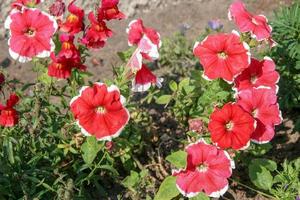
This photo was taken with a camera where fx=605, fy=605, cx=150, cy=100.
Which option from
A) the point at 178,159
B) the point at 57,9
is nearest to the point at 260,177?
the point at 178,159

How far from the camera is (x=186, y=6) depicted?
18.2ft

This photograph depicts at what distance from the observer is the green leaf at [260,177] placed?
3391mm

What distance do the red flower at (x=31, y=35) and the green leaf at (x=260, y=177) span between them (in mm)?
1310

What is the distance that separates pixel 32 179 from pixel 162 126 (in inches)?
47.6

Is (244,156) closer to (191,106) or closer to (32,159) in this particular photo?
(191,106)

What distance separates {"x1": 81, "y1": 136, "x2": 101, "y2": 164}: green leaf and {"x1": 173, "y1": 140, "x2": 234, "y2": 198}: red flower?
47cm

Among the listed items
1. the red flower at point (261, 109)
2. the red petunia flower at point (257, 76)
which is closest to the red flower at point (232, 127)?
the red flower at point (261, 109)

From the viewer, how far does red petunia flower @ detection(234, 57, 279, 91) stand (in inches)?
123

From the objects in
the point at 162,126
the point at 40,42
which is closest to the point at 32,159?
the point at 40,42

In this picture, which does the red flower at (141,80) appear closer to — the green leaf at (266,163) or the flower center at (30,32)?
the flower center at (30,32)

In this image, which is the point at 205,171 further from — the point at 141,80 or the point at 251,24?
the point at 251,24

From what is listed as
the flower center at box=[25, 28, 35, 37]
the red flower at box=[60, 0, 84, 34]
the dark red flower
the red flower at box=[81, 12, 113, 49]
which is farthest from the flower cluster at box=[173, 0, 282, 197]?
the flower center at box=[25, 28, 35, 37]

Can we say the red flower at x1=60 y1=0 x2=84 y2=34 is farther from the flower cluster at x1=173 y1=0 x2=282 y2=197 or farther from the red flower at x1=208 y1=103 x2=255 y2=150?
the red flower at x1=208 y1=103 x2=255 y2=150

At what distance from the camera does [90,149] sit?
3.17 m
